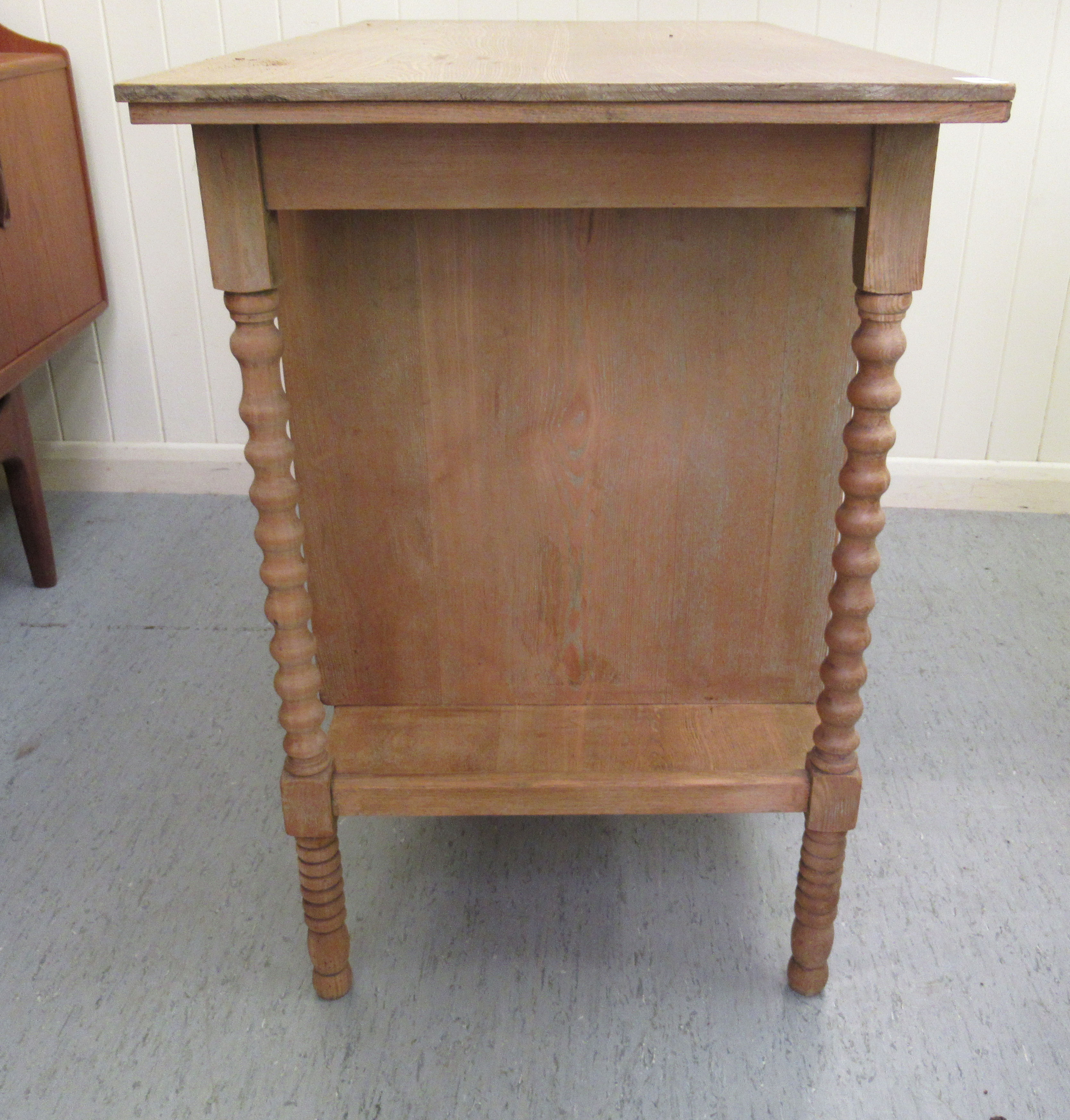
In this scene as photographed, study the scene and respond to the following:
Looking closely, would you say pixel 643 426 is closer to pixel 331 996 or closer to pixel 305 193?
pixel 305 193

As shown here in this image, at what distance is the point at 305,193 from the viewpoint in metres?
1.10

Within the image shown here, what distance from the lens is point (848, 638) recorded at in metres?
1.26

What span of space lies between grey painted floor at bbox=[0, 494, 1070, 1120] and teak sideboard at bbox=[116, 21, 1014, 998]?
0.11 meters

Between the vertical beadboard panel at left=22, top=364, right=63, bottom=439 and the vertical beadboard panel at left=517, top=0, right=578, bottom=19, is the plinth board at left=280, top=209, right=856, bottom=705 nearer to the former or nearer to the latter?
the vertical beadboard panel at left=517, top=0, right=578, bottom=19

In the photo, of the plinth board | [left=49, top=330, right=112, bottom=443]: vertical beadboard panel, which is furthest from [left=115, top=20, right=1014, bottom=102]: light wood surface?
[left=49, top=330, right=112, bottom=443]: vertical beadboard panel

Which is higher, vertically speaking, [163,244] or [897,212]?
[897,212]

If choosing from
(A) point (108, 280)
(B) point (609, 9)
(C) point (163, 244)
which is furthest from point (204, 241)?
(B) point (609, 9)

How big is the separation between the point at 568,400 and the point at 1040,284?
162 centimetres

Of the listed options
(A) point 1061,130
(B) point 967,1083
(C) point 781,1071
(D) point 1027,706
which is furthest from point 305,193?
(A) point 1061,130

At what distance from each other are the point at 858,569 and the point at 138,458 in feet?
6.88

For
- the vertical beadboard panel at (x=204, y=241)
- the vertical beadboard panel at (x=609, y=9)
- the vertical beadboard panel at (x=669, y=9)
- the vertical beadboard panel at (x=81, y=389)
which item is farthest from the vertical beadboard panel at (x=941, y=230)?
the vertical beadboard panel at (x=81, y=389)

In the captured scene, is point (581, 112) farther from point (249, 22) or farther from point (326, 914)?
point (249, 22)

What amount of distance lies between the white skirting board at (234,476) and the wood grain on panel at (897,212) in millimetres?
1638

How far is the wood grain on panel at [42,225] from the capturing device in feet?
7.20
